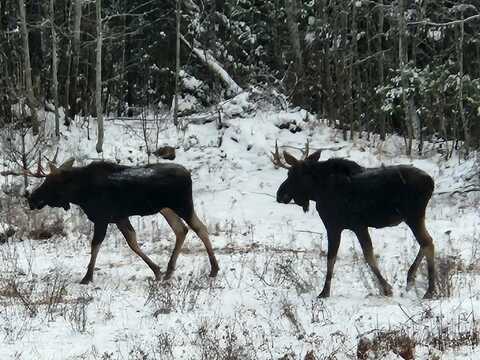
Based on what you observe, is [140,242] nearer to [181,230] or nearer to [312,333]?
[181,230]

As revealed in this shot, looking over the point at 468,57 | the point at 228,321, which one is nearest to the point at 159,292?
the point at 228,321

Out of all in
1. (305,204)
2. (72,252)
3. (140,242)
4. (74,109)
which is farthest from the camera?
(74,109)

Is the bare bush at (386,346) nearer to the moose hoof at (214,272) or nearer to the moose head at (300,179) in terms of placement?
the moose head at (300,179)

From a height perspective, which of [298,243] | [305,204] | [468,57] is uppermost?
[468,57]

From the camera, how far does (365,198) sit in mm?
8023

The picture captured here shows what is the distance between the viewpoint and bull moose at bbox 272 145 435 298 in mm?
7777

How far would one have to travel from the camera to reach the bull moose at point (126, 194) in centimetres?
946

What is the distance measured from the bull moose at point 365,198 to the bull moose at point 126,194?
1.64 meters

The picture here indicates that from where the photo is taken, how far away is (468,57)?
2391 centimetres

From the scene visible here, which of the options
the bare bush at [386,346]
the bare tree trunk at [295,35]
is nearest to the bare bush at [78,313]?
the bare bush at [386,346]

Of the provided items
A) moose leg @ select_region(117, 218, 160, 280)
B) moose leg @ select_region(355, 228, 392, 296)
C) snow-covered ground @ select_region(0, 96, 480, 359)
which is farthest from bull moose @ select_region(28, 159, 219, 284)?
moose leg @ select_region(355, 228, 392, 296)

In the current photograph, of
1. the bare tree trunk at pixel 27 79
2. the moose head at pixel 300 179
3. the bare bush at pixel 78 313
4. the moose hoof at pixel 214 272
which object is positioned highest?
the bare tree trunk at pixel 27 79

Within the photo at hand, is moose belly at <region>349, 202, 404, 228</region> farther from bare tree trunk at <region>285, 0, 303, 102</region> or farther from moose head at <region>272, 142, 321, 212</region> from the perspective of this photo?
bare tree trunk at <region>285, 0, 303, 102</region>

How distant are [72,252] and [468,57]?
17.0 meters
